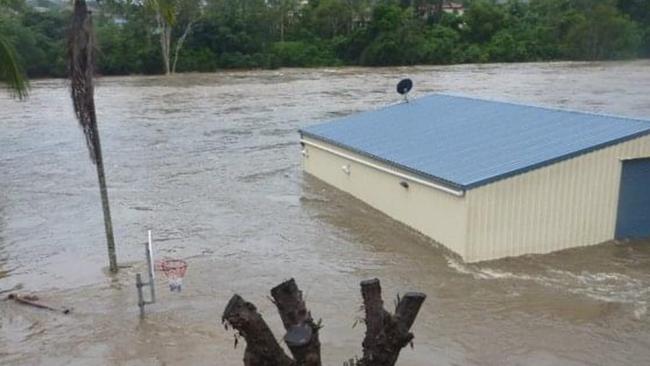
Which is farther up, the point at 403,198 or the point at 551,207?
the point at 551,207

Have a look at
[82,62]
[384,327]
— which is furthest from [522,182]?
[384,327]

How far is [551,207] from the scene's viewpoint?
12.2 m

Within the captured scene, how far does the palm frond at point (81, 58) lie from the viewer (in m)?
10.6

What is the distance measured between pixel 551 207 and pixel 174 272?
6328 mm

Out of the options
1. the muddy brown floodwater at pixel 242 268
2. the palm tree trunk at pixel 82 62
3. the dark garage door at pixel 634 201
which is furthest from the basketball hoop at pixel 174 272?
the dark garage door at pixel 634 201

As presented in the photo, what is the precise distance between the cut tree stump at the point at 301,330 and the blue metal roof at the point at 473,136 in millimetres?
7311

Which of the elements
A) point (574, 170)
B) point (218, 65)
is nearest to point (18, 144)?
point (574, 170)

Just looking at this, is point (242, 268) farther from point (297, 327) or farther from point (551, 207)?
point (297, 327)

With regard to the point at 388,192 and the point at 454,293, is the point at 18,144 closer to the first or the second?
the point at 388,192

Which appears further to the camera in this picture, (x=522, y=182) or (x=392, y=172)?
(x=392, y=172)

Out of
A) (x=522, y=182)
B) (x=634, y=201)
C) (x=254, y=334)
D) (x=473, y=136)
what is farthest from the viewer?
(x=473, y=136)

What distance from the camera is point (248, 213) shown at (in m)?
16.3

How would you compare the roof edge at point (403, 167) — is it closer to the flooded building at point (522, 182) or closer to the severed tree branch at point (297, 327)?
the flooded building at point (522, 182)

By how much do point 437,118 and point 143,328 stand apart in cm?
946
